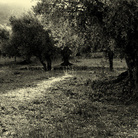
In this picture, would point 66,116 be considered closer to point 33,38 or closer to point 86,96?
point 86,96

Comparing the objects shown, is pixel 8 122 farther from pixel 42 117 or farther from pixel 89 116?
pixel 89 116

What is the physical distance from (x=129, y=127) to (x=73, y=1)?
935cm

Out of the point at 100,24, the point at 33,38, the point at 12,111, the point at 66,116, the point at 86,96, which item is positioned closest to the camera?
the point at 66,116

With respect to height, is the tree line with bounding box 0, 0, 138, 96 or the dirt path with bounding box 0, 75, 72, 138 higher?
the tree line with bounding box 0, 0, 138, 96

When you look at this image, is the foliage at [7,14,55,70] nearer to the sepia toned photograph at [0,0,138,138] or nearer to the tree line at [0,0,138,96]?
the tree line at [0,0,138,96]

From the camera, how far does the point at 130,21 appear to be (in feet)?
→ 36.5

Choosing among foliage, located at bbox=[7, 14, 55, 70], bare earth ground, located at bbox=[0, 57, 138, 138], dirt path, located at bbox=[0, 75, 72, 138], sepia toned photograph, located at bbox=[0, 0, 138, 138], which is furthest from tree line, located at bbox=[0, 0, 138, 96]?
foliage, located at bbox=[7, 14, 55, 70]

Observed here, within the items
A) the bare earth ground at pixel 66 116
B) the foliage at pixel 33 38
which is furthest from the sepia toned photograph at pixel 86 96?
the foliage at pixel 33 38

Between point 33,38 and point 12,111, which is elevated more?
point 33,38

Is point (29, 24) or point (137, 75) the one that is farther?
point (29, 24)

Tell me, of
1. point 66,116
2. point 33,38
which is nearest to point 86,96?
point 66,116

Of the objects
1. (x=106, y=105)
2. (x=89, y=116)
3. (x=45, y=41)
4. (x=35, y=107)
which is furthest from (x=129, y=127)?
(x=45, y=41)

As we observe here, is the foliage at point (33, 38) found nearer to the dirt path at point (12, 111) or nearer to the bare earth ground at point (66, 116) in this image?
the dirt path at point (12, 111)

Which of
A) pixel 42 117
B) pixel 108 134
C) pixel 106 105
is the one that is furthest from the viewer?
pixel 106 105
